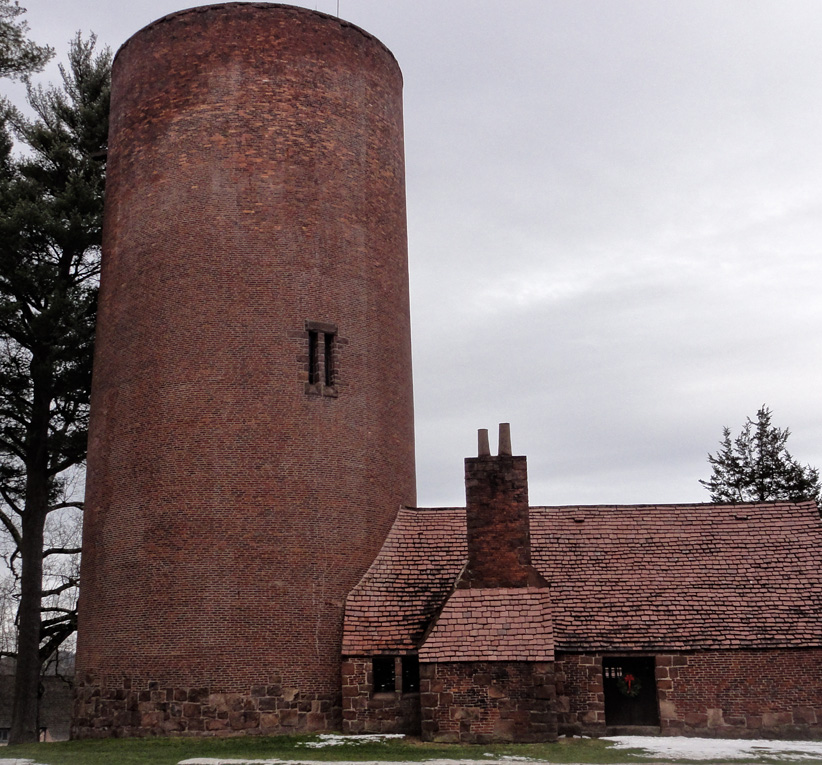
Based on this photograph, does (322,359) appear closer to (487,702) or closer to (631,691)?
(487,702)

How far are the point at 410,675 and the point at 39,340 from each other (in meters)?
12.8

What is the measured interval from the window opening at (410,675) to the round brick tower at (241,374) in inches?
54.1

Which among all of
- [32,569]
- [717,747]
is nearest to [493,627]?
[717,747]

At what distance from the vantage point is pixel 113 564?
19.9m

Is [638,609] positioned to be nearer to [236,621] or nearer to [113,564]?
[236,621]

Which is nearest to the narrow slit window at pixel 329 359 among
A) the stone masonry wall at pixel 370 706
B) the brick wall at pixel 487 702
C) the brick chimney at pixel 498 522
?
the brick chimney at pixel 498 522

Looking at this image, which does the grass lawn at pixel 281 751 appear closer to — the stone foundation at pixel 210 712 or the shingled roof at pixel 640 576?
the stone foundation at pixel 210 712

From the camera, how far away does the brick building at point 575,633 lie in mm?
17375

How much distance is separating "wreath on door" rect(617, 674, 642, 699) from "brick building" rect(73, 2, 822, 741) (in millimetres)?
115

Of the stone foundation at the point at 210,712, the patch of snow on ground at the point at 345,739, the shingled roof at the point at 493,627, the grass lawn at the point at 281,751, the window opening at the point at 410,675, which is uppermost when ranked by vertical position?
the shingled roof at the point at 493,627

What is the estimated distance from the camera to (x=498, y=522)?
18.7 m

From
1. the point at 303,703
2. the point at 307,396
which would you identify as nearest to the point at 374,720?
the point at 303,703

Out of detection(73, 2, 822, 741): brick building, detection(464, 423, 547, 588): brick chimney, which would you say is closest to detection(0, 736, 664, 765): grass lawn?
detection(73, 2, 822, 741): brick building

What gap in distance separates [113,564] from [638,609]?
10.2 m
